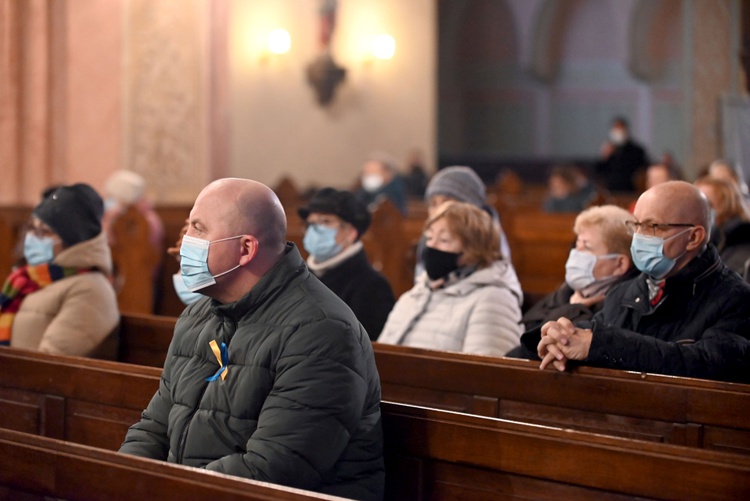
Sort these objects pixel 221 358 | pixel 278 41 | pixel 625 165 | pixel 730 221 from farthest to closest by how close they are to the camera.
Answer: pixel 278 41 → pixel 625 165 → pixel 730 221 → pixel 221 358

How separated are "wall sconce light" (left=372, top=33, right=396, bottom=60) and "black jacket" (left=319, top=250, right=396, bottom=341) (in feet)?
34.3

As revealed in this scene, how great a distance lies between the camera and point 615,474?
2418 millimetres

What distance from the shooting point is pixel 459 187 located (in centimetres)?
561

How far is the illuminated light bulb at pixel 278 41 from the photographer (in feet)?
45.4

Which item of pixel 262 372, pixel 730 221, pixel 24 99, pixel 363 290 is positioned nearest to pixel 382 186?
pixel 24 99

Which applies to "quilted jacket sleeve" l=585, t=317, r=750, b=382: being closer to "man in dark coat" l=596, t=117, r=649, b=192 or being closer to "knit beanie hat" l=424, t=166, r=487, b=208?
"knit beanie hat" l=424, t=166, r=487, b=208

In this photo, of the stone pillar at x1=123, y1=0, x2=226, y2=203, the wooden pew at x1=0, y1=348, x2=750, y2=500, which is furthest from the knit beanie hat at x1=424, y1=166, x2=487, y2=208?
the stone pillar at x1=123, y1=0, x2=226, y2=203

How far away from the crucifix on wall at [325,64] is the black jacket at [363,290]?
1008 cm

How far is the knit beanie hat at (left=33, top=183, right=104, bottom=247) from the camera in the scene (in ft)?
14.0

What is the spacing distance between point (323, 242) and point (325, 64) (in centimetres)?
1000

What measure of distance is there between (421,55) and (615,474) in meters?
12.9

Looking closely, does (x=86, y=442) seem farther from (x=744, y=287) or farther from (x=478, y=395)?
(x=744, y=287)

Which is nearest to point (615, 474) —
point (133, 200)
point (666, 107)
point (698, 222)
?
point (698, 222)

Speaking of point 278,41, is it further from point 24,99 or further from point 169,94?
point 24,99
